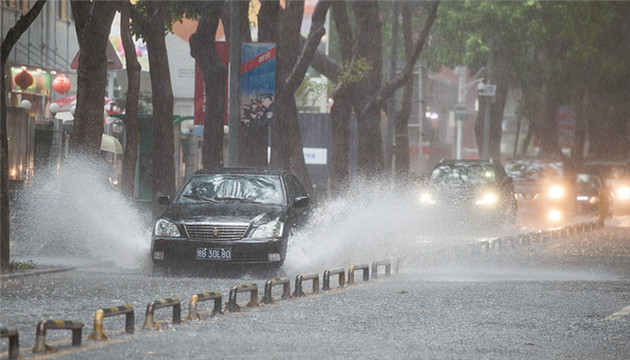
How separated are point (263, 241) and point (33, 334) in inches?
253

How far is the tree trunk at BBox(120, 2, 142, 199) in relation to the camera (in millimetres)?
29594

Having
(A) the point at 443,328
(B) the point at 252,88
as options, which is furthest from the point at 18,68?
(A) the point at 443,328

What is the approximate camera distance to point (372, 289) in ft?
54.1

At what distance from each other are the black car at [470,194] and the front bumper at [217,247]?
51.0 feet

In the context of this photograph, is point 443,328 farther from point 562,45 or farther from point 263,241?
point 562,45

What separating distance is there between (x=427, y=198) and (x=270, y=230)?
1565 cm

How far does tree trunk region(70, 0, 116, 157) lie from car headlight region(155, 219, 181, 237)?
139 inches

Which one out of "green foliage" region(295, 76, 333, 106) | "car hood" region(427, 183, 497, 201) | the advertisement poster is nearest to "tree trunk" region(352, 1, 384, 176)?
"car hood" region(427, 183, 497, 201)

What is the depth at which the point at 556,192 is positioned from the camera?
3975 cm

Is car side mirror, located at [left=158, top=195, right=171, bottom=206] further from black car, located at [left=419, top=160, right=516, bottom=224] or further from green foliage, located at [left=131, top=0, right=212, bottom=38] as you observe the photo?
black car, located at [left=419, top=160, right=516, bottom=224]

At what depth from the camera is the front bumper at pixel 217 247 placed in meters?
17.0

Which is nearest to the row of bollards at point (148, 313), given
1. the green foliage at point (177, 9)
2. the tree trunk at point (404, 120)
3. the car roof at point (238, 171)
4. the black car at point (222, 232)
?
the black car at point (222, 232)

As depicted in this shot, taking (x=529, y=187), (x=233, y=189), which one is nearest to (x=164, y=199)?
(x=233, y=189)

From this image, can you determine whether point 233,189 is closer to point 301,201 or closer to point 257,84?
point 301,201
